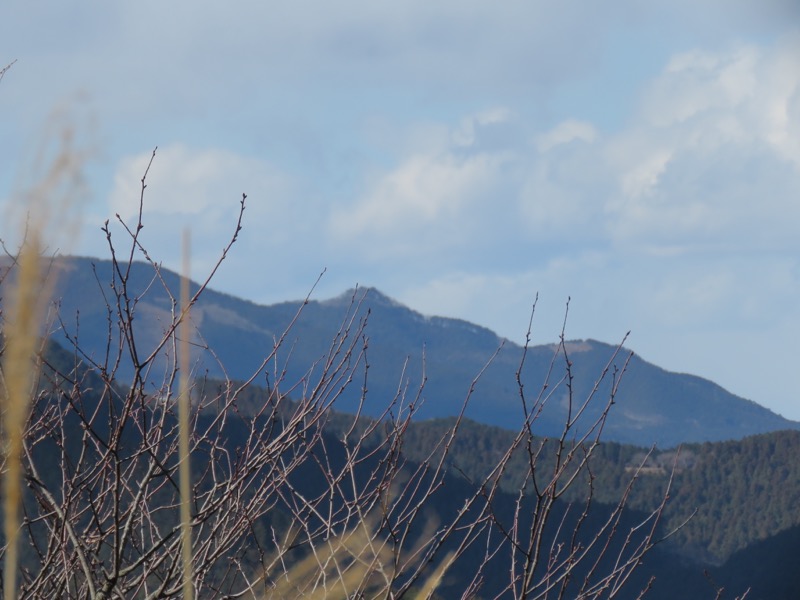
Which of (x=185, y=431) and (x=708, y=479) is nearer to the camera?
(x=185, y=431)

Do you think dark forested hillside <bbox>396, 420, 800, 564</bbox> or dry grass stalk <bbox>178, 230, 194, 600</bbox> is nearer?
dry grass stalk <bbox>178, 230, 194, 600</bbox>

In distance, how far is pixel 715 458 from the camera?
112750 mm

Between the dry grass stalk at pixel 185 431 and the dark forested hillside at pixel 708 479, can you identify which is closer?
the dry grass stalk at pixel 185 431

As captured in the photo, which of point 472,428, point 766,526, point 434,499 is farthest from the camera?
point 472,428

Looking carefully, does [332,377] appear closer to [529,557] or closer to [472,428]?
[529,557]

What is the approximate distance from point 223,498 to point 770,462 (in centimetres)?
11524

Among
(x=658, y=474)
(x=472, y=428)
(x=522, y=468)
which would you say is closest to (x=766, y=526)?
(x=658, y=474)

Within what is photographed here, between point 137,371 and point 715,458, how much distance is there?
381 feet

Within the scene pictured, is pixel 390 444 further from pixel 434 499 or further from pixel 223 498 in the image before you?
pixel 434 499

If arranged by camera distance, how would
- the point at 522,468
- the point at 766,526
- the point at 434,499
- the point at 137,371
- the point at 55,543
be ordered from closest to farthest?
the point at 137,371 < the point at 55,543 < the point at 434,499 < the point at 766,526 < the point at 522,468

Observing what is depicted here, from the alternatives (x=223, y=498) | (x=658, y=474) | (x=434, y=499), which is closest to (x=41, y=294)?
(x=223, y=498)

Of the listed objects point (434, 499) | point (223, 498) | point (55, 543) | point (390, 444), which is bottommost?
point (434, 499)

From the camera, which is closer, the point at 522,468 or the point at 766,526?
the point at 766,526

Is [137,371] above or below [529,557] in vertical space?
above
